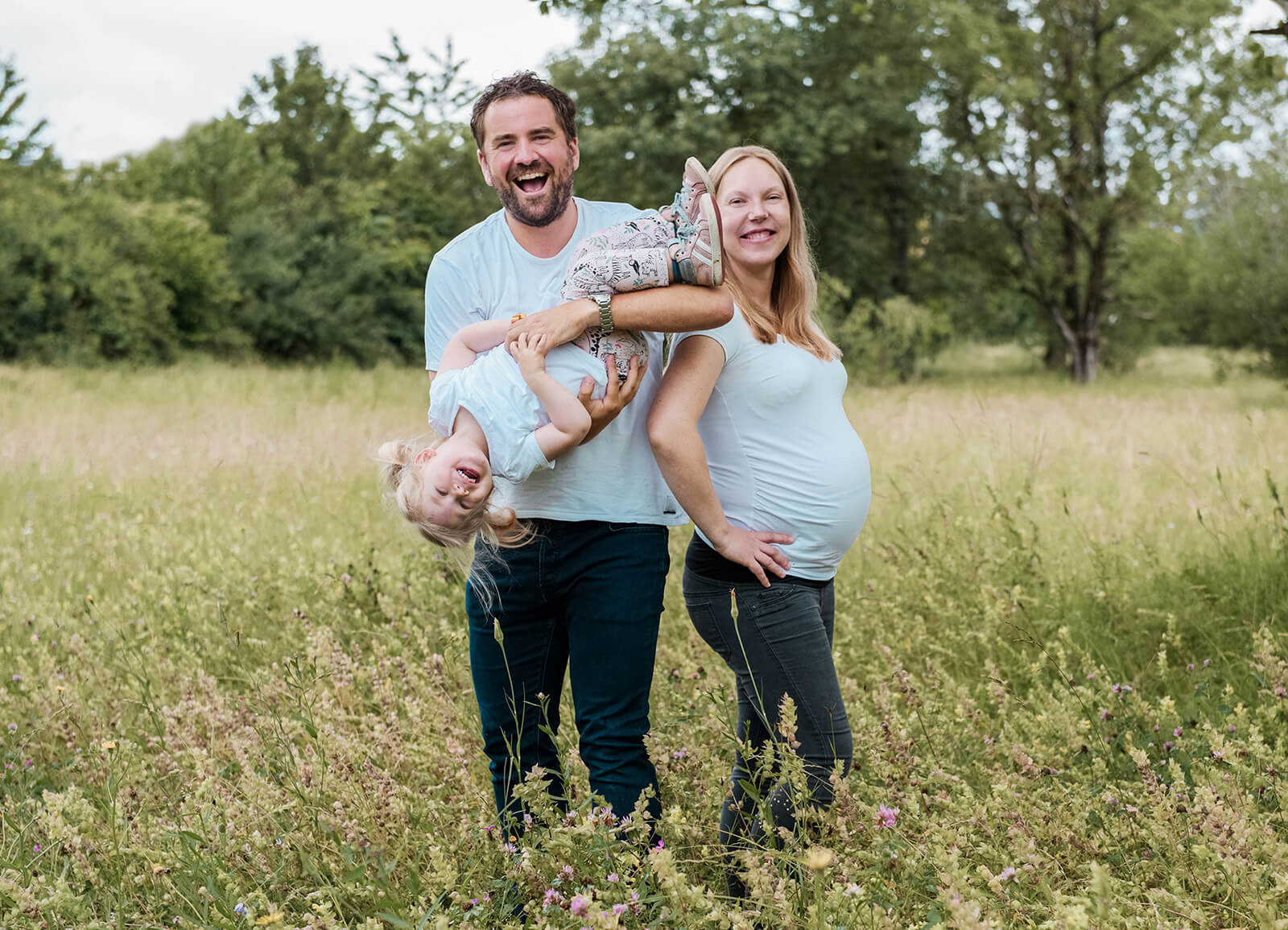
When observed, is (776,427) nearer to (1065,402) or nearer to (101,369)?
(1065,402)

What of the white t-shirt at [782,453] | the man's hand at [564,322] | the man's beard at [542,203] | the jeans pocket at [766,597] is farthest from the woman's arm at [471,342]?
the jeans pocket at [766,597]

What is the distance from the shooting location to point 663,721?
3.51m

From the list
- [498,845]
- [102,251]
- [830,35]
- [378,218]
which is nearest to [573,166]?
[498,845]

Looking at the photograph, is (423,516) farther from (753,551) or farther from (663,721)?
(663,721)

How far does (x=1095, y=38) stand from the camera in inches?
862

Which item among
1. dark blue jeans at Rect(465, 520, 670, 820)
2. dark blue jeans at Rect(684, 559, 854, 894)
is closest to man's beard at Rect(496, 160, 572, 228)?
dark blue jeans at Rect(465, 520, 670, 820)

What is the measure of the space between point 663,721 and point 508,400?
1.54 metres

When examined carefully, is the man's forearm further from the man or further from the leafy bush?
the leafy bush

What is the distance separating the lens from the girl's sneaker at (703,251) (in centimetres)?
239

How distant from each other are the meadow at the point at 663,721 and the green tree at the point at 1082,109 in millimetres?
15571

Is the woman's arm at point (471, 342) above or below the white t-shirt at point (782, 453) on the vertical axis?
above

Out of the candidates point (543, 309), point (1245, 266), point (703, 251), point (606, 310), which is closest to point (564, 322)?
point (606, 310)

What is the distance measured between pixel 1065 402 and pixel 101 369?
52.7 feet

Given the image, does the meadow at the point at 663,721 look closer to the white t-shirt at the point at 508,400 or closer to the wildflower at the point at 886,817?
the wildflower at the point at 886,817
